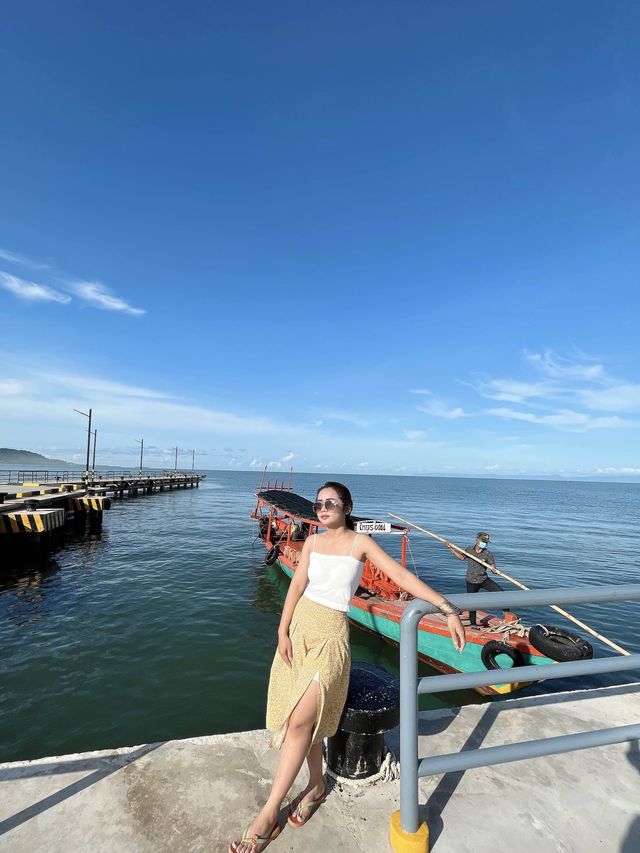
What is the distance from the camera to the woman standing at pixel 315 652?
2.54 meters

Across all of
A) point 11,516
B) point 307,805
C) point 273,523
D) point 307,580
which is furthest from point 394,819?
point 11,516

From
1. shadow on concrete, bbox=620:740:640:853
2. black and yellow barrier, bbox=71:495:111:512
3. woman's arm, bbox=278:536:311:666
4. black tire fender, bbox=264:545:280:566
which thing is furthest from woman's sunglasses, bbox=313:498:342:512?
black and yellow barrier, bbox=71:495:111:512

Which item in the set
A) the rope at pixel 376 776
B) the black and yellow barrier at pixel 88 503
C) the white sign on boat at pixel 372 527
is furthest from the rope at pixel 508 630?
the black and yellow barrier at pixel 88 503

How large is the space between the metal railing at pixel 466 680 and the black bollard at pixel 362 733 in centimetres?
58

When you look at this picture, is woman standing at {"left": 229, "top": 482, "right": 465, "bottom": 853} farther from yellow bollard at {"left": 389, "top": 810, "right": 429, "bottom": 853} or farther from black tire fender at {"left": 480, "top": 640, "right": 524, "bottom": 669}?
black tire fender at {"left": 480, "top": 640, "right": 524, "bottom": 669}

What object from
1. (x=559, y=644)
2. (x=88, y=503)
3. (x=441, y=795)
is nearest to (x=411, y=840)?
(x=441, y=795)

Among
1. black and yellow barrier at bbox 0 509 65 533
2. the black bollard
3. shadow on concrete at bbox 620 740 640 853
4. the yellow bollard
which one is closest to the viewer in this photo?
the yellow bollard

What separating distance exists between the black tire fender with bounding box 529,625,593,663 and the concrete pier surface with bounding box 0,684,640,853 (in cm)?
490

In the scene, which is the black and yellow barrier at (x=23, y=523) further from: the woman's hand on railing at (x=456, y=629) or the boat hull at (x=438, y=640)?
the woman's hand on railing at (x=456, y=629)

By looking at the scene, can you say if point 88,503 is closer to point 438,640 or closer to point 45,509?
point 45,509

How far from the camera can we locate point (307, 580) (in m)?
2.89

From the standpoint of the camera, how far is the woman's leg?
252 cm

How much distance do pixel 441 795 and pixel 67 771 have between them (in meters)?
2.86

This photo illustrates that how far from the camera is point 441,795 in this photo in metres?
2.98
